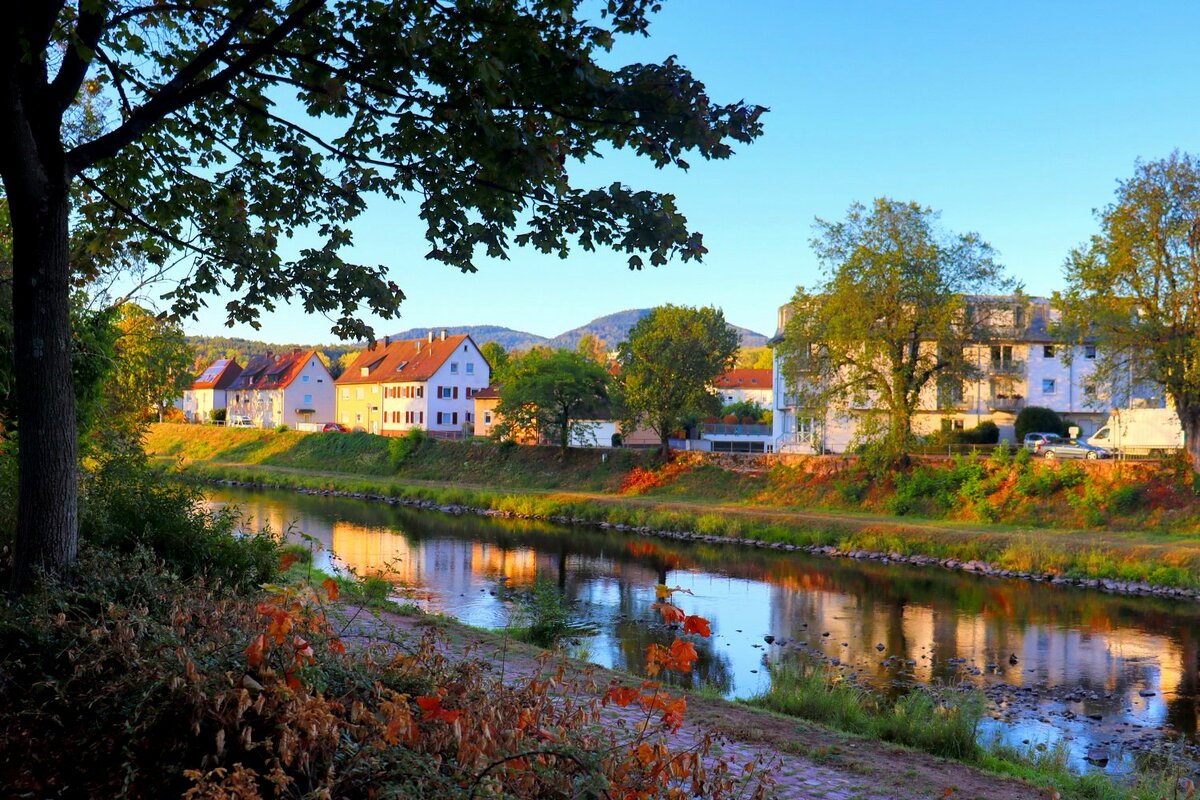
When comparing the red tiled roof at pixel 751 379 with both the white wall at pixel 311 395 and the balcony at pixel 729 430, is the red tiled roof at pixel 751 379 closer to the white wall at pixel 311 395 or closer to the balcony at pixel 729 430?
the white wall at pixel 311 395

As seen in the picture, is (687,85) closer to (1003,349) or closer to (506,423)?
(506,423)

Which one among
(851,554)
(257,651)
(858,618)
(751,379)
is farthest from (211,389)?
(257,651)

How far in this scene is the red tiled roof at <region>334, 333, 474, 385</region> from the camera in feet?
255

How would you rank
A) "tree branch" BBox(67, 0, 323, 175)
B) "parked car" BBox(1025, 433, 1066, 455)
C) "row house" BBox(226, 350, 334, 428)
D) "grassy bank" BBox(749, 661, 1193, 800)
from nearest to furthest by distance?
1. "tree branch" BBox(67, 0, 323, 175)
2. "grassy bank" BBox(749, 661, 1193, 800)
3. "parked car" BBox(1025, 433, 1066, 455)
4. "row house" BBox(226, 350, 334, 428)

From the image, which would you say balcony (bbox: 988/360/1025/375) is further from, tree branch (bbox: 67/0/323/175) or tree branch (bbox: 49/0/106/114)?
tree branch (bbox: 49/0/106/114)

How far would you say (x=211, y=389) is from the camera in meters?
98.3

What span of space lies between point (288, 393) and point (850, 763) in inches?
3363

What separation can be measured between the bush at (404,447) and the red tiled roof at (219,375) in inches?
1942

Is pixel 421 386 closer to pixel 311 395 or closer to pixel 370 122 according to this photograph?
pixel 311 395

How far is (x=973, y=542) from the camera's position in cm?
2959

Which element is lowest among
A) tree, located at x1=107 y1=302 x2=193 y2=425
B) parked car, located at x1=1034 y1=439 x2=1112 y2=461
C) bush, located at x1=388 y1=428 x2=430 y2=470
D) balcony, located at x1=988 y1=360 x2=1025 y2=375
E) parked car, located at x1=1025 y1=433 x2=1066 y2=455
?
bush, located at x1=388 y1=428 x2=430 y2=470

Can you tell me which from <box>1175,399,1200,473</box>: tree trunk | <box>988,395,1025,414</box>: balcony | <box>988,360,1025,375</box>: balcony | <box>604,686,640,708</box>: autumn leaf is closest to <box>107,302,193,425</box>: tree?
<box>604,686,640,708</box>: autumn leaf

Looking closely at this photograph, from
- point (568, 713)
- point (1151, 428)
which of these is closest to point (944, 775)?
point (568, 713)

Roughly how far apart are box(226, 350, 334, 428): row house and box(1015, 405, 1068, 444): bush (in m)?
59.1
